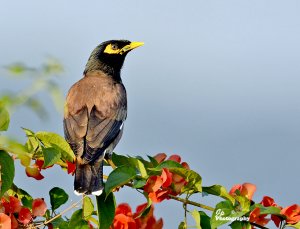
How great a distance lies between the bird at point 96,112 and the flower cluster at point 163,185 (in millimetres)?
310

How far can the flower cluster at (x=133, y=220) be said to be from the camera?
2641mm

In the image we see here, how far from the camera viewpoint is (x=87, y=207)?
262 centimetres

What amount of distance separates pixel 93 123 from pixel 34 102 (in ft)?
10.2

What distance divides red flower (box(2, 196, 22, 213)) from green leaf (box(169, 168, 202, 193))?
662 mm

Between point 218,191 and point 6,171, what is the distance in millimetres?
890

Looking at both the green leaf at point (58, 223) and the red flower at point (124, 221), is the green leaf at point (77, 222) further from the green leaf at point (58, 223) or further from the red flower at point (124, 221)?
the red flower at point (124, 221)

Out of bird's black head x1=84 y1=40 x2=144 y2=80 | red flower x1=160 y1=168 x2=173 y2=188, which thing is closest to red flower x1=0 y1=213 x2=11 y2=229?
red flower x1=160 y1=168 x2=173 y2=188

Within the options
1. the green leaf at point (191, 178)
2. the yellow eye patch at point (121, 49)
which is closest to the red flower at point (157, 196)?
the green leaf at point (191, 178)

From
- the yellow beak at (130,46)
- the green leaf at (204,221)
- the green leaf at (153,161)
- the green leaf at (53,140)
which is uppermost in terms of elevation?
the yellow beak at (130,46)

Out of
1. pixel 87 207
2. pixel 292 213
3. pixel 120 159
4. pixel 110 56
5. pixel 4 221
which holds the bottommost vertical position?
pixel 4 221

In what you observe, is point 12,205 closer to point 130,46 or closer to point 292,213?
point 292,213

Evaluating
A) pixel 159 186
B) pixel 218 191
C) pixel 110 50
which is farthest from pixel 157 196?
pixel 110 50

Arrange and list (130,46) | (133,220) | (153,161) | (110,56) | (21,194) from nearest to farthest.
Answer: (133,220)
(153,161)
(21,194)
(110,56)
(130,46)

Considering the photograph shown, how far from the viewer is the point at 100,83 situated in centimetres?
526
